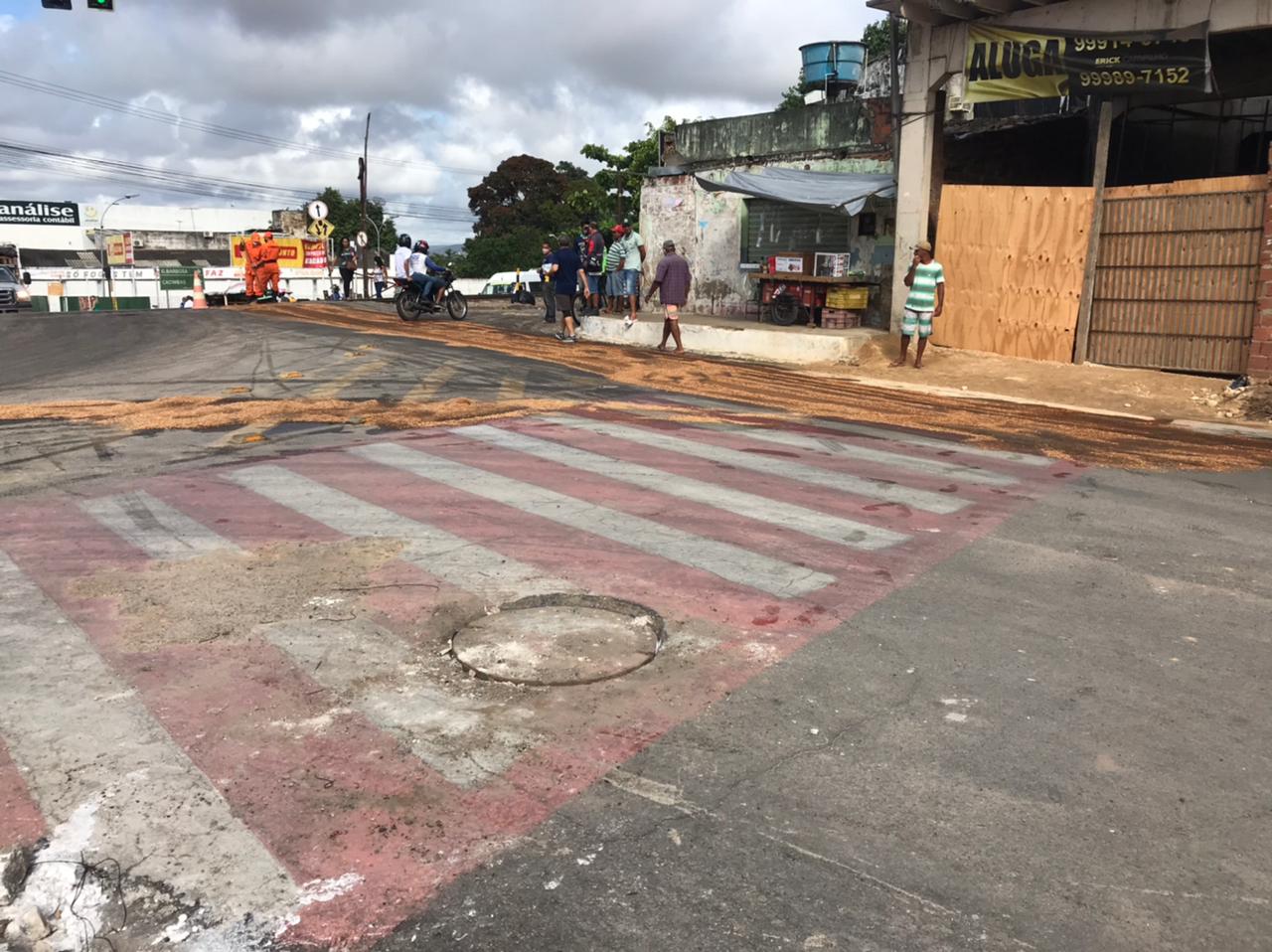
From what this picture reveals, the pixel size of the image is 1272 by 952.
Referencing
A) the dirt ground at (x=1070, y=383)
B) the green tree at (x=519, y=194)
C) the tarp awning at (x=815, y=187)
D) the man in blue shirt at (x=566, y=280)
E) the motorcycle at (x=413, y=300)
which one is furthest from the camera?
the green tree at (x=519, y=194)

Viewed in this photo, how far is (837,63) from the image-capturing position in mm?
22609

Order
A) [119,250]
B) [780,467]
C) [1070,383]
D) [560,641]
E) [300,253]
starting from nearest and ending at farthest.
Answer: [560,641], [780,467], [1070,383], [300,253], [119,250]

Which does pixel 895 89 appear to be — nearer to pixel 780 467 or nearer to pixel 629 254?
pixel 629 254

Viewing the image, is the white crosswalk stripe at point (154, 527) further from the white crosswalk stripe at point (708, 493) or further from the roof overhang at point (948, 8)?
the roof overhang at point (948, 8)

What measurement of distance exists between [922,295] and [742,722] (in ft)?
37.9

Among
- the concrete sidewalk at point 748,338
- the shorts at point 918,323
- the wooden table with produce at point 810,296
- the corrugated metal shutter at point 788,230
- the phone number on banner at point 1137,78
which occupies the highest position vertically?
the phone number on banner at point 1137,78

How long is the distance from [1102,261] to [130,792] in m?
14.1

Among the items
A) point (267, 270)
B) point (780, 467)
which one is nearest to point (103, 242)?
point (267, 270)

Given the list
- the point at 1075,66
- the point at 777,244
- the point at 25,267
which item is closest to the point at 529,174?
the point at 25,267

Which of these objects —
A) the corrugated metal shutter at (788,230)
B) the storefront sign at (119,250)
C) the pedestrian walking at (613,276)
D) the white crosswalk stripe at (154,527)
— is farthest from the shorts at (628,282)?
the storefront sign at (119,250)

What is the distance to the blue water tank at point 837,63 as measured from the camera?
74.2 feet

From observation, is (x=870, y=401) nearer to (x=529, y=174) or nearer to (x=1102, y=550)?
(x=1102, y=550)

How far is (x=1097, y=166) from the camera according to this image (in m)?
13.4

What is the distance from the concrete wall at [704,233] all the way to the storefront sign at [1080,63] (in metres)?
6.01
